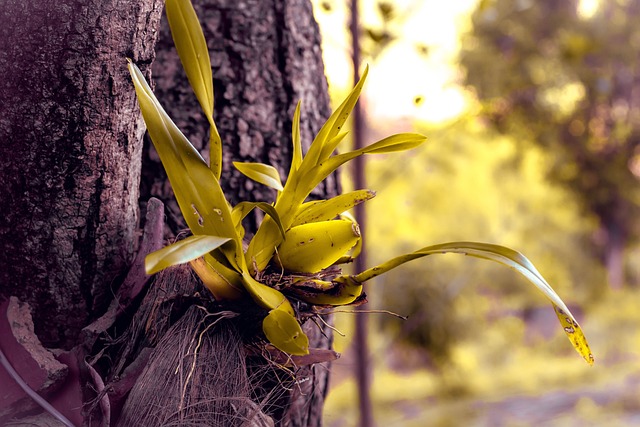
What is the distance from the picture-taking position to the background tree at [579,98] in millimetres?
3506

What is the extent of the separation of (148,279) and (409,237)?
2.89 m

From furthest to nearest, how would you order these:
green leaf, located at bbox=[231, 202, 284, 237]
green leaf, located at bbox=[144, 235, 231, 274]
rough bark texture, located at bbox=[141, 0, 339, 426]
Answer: rough bark texture, located at bbox=[141, 0, 339, 426]
green leaf, located at bbox=[231, 202, 284, 237]
green leaf, located at bbox=[144, 235, 231, 274]

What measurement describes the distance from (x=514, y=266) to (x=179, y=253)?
0.29m

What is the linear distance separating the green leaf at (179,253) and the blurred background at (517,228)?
250 centimetres

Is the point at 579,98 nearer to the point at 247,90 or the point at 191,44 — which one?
the point at 247,90

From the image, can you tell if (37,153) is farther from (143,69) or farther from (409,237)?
(409,237)

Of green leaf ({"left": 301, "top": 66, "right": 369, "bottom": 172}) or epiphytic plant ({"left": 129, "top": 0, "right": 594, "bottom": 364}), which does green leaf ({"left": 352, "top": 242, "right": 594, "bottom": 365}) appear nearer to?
epiphytic plant ({"left": 129, "top": 0, "right": 594, "bottom": 364})

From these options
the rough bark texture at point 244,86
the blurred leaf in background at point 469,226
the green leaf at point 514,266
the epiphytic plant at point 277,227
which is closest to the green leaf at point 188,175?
the epiphytic plant at point 277,227

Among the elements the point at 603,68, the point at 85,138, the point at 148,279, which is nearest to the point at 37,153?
the point at 85,138

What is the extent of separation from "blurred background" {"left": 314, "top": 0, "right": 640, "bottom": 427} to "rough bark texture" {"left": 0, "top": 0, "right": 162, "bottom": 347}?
2395mm

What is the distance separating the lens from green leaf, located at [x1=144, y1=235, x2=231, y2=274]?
0.47 metres

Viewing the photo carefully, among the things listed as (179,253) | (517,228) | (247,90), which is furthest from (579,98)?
(179,253)

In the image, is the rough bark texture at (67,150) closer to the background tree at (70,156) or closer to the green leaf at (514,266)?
the background tree at (70,156)

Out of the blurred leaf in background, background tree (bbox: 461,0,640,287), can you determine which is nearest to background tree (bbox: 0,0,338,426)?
the blurred leaf in background
